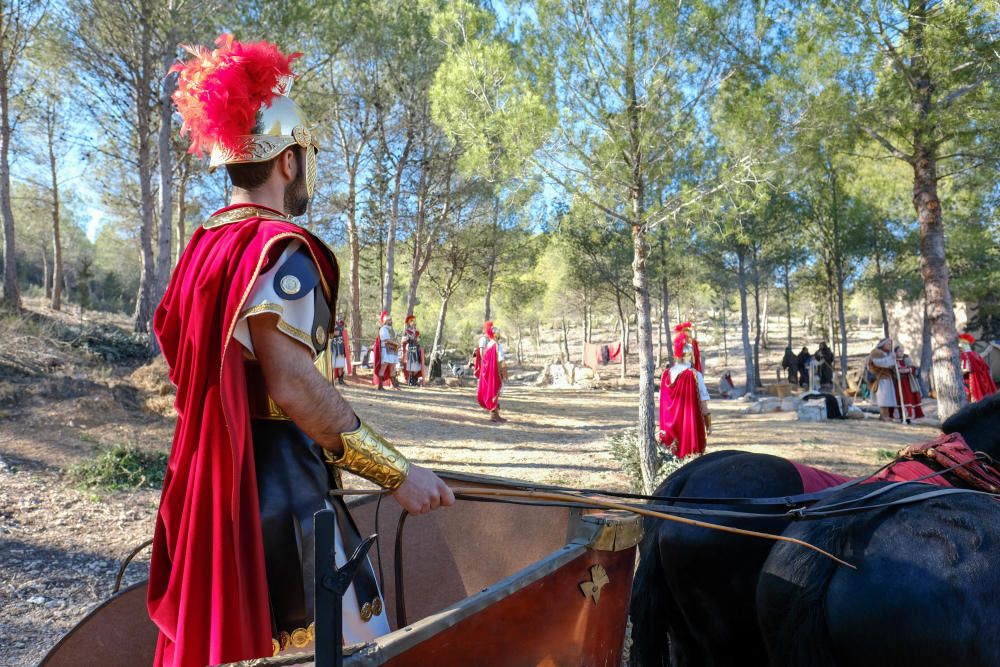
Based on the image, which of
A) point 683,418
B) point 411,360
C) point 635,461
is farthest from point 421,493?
point 411,360

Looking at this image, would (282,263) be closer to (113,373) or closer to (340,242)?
(113,373)

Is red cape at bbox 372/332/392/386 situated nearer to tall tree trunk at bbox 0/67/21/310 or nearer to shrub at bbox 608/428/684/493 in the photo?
tall tree trunk at bbox 0/67/21/310

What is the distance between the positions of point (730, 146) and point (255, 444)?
6.55 meters

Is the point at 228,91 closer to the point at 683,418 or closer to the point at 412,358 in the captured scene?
the point at 683,418

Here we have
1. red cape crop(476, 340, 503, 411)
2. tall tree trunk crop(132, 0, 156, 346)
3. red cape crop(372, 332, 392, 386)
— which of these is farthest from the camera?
red cape crop(372, 332, 392, 386)

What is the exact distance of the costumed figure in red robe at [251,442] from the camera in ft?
4.40

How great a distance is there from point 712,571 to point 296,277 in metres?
2.06

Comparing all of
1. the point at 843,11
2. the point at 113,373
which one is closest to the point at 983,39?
the point at 843,11

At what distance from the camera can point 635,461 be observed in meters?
7.43

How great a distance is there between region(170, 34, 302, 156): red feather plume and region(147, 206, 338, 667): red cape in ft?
1.04

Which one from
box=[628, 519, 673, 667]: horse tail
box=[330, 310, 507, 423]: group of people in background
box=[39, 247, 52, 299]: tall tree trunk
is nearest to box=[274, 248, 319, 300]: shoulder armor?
box=[628, 519, 673, 667]: horse tail

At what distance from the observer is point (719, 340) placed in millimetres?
47250

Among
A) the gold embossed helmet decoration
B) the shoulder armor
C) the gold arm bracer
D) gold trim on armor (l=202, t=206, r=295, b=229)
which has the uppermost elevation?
the gold embossed helmet decoration

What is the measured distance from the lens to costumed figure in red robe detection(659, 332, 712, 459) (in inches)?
330
